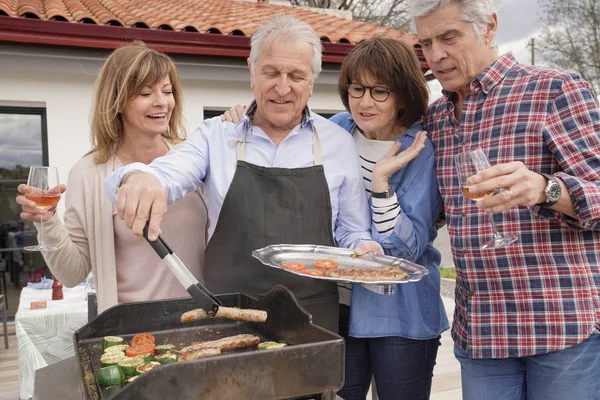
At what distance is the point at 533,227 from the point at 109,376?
142cm

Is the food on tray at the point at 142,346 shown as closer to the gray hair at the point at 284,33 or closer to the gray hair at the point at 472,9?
the gray hair at the point at 284,33

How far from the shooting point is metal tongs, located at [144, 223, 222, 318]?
5.01 ft

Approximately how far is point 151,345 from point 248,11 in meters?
7.60

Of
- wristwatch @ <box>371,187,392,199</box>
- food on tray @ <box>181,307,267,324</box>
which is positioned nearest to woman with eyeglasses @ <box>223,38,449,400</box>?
wristwatch @ <box>371,187,392,199</box>

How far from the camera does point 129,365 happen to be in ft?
4.87

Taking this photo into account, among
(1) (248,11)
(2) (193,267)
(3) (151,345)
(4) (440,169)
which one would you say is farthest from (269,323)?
(1) (248,11)

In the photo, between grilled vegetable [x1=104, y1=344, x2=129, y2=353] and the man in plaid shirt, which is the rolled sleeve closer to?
the man in plaid shirt

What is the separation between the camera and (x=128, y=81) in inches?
84.5

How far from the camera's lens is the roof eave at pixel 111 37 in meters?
5.43

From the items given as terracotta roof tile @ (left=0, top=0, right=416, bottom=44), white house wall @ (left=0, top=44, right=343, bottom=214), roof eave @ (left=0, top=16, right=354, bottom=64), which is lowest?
white house wall @ (left=0, top=44, right=343, bottom=214)

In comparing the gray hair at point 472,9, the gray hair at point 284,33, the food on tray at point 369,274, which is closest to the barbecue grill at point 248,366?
the food on tray at point 369,274

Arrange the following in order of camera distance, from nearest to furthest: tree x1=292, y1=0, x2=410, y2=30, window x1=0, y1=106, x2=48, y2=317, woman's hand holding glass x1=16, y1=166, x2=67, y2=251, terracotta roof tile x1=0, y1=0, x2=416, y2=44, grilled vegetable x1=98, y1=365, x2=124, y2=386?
grilled vegetable x1=98, y1=365, x2=124, y2=386 < woman's hand holding glass x1=16, y1=166, x2=67, y2=251 < terracotta roof tile x1=0, y1=0, x2=416, y2=44 < window x1=0, y1=106, x2=48, y2=317 < tree x1=292, y1=0, x2=410, y2=30

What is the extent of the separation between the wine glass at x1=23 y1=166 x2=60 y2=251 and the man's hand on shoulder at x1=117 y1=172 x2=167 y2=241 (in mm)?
378

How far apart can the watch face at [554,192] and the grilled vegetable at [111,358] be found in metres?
1.36
